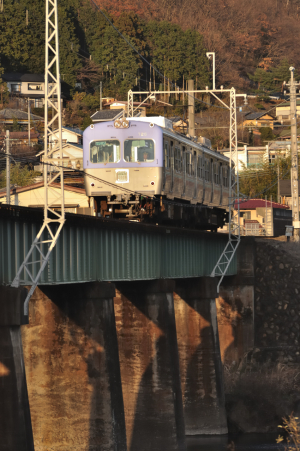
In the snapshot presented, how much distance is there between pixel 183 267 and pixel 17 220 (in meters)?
14.5

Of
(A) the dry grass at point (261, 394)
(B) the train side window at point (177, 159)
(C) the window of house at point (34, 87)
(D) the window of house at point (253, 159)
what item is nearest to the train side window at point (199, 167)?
(B) the train side window at point (177, 159)

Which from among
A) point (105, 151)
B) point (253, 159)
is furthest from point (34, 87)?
point (105, 151)

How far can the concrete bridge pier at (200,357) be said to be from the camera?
119ft

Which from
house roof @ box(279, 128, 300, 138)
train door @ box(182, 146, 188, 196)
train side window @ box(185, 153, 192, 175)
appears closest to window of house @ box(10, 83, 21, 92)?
house roof @ box(279, 128, 300, 138)

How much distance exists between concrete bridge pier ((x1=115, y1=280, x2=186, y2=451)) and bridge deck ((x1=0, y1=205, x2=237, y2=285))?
111 cm

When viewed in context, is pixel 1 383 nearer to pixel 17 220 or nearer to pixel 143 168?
pixel 17 220

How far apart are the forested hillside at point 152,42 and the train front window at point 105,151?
82957 mm

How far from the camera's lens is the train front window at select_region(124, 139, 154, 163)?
31250 millimetres

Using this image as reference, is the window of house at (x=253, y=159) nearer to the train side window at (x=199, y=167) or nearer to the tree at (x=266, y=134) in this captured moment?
the tree at (x=266, y=134)

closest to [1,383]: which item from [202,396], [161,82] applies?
[202,396]

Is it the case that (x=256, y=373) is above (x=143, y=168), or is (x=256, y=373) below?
below

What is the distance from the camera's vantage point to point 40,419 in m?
25.3

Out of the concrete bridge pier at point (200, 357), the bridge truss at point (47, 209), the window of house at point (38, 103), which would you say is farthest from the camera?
the window of house at point (38, 103)

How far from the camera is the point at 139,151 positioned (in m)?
31.4
